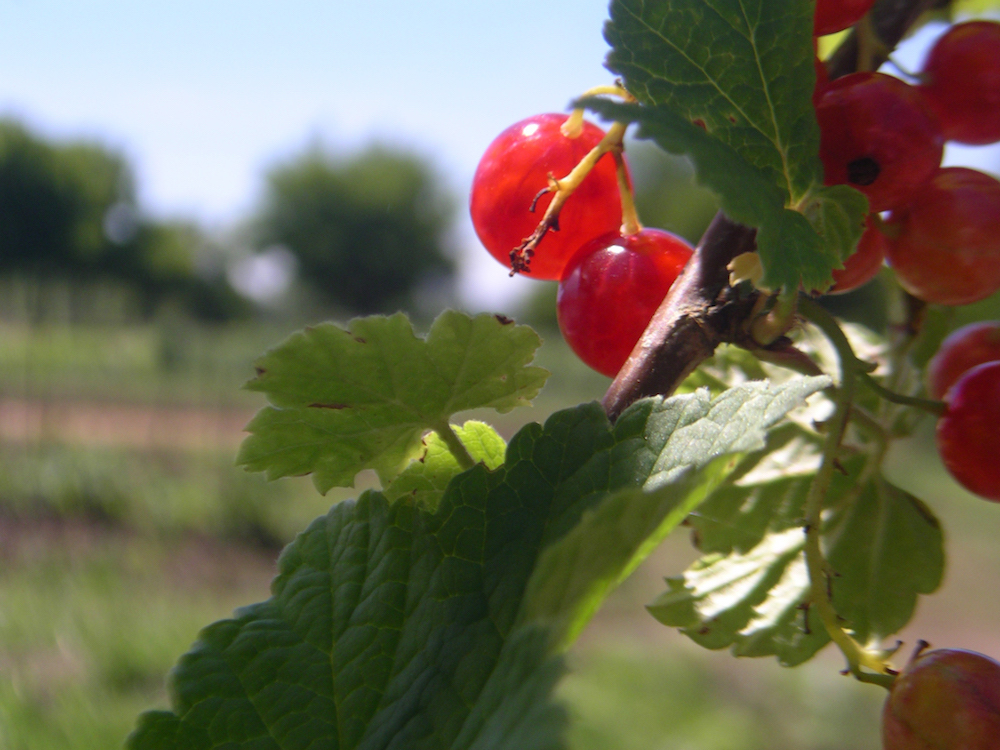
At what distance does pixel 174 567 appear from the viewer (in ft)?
13.5

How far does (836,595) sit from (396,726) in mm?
229

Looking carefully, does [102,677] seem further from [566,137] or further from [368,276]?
[368,276]

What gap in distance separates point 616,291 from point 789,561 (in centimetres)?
16

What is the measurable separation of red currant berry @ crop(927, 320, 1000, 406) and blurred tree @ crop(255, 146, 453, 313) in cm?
1310

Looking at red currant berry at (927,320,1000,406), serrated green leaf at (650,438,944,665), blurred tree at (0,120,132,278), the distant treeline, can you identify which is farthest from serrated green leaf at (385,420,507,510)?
blurred tree at (0,120,132,278)

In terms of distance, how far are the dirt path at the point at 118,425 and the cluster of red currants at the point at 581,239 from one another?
5202mm

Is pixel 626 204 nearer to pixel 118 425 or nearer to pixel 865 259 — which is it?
pixel 865 259

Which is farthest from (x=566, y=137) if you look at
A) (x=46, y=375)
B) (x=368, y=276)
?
(x=368, y=276)

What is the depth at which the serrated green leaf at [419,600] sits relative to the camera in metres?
0.22

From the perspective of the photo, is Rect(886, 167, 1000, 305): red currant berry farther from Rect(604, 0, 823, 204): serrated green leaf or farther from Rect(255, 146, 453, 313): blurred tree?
Rect(255, 146, 453, 313): blurred tree

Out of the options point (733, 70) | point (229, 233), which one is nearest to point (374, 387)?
point (733, 70)

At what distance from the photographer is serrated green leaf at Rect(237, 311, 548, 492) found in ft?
0.82

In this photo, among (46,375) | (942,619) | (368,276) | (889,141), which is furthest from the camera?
(368,276)

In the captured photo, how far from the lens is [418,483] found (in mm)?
283
